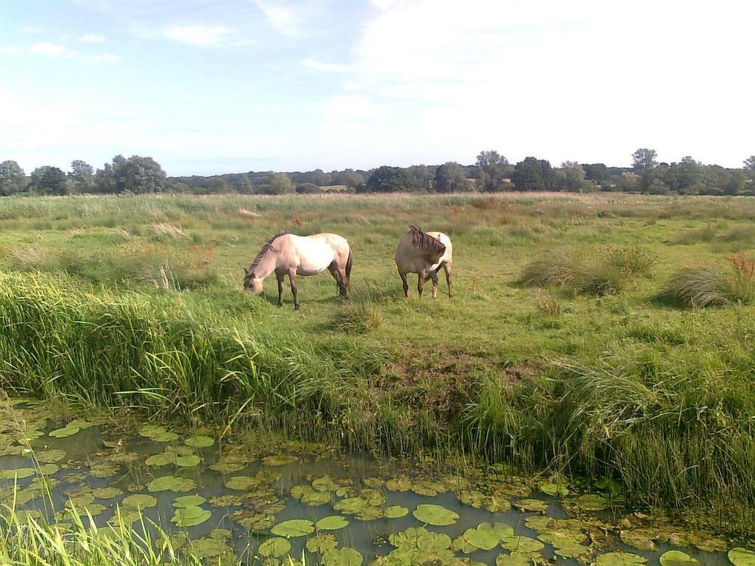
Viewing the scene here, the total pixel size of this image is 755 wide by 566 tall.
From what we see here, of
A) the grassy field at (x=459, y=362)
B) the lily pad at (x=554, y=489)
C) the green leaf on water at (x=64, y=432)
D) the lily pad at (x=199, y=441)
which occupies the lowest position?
the lily pad at (x=199, y=441)

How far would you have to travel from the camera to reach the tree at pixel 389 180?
53.0 meters

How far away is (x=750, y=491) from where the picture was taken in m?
4.32

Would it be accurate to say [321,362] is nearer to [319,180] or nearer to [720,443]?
[720,443]

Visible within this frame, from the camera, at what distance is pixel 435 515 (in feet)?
13.9

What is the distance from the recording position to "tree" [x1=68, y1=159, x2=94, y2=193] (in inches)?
2169

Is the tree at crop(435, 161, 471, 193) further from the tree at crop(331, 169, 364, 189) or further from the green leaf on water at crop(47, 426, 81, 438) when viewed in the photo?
the green leaf on water at crop(47, 426, 81, 438)

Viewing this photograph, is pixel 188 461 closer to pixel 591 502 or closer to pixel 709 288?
pixel 591 502

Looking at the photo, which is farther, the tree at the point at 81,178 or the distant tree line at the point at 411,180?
the tree at the point at 81,178

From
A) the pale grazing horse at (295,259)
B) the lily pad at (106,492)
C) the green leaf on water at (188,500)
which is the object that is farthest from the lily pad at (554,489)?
the pale grazing horse at (295,259)

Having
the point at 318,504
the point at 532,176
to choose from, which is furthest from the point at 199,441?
the point at 532,176

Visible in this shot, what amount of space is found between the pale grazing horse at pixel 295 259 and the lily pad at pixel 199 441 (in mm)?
3613

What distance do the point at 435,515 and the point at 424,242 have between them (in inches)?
215

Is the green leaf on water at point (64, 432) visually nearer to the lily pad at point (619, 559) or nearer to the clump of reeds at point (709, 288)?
the lily pad at point (619, 559)

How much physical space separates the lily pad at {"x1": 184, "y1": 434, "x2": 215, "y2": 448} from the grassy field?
1.02ft
